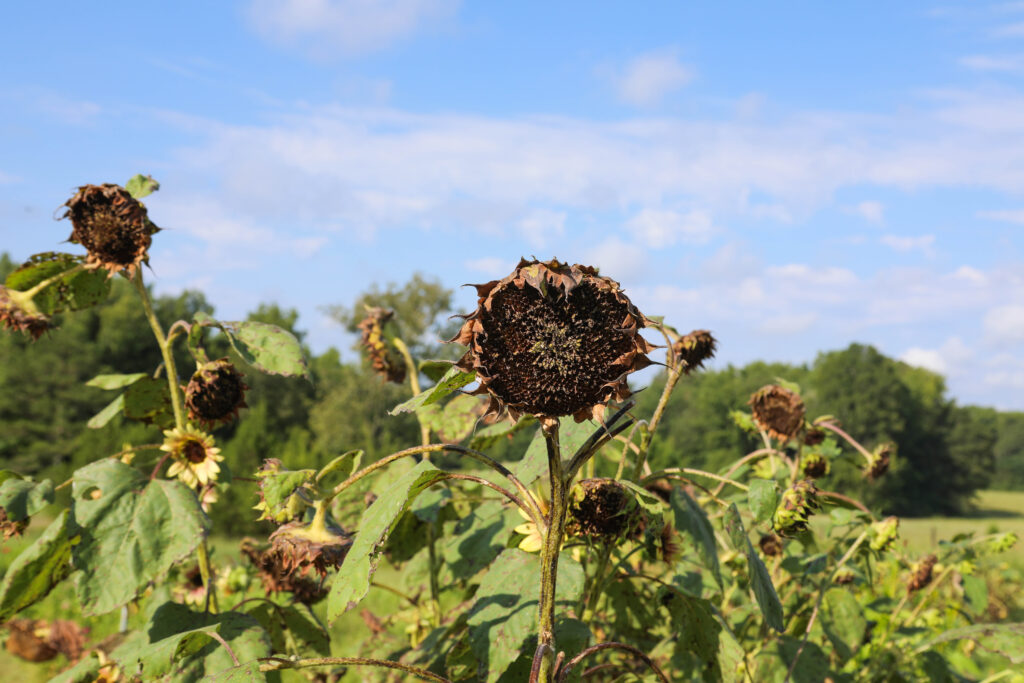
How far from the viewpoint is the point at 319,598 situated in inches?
101

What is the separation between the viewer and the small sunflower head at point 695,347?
2275mm

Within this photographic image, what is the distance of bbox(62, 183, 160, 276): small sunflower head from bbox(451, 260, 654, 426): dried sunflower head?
4.39ft

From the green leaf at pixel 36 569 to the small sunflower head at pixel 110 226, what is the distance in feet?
2.19

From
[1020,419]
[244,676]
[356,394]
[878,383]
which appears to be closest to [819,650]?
[244,676]

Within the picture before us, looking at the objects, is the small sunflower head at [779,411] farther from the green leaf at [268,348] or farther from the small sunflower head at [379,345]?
the green leaf at [268,348]

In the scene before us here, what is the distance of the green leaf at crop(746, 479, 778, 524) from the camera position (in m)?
1.78

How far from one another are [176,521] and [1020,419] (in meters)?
92.2

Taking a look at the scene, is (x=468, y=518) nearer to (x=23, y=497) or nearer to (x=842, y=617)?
(x=23, y=497)

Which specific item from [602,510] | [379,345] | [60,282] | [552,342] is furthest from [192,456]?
[552,342]

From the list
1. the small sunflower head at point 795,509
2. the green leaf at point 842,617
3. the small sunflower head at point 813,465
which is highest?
the small sunflower head at point 813,465

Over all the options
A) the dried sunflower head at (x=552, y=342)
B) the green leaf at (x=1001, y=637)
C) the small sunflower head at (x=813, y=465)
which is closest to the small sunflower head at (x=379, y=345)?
the small sunflower head at (x=813, y=465)

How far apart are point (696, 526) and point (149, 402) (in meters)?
1.62

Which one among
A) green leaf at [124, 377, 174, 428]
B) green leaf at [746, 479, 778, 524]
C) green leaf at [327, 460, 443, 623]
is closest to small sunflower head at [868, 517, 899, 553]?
green leaf at [746, 479, 778, 524]

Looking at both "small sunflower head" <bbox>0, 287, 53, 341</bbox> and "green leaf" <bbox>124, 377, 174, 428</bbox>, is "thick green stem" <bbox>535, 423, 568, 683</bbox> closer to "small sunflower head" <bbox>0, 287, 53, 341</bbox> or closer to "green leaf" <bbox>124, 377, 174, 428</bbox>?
"green leaf" <bbox>124, 377, 174, 428</bbox>
